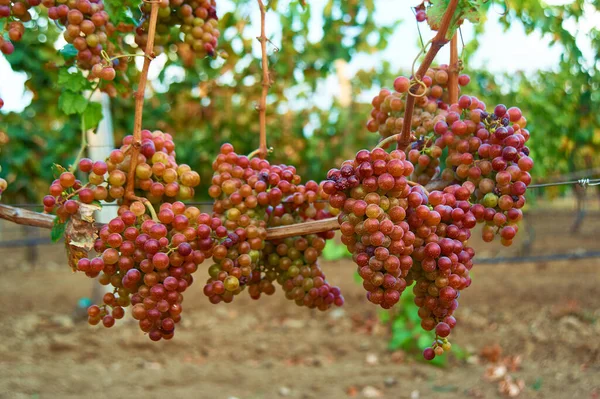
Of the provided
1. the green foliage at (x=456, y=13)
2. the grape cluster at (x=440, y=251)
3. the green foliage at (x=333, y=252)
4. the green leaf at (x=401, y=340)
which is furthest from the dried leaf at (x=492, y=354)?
the green foliage at (x=456, y=13)

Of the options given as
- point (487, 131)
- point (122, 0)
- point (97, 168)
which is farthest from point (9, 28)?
point (487, 131)

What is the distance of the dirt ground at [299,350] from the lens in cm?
336

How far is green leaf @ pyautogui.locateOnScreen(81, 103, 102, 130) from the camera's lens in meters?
1.48

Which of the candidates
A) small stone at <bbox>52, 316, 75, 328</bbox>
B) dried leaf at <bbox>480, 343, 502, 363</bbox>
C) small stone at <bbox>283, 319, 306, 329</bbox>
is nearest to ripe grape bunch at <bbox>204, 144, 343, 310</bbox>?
dried leaf at <bbox>480, 343, 502, 363</bbox>

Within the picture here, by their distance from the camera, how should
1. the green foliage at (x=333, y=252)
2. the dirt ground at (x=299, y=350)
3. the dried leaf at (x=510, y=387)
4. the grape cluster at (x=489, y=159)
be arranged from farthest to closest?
the green foliage at (x=333, y=252), the dirt ground at (x=299, y=350), the dried leaf at (x=510, y=387), the grape cluster at (x=489, y=159)

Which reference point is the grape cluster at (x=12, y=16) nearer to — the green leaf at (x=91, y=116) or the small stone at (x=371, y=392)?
the green leaf at (x=91, y=116)

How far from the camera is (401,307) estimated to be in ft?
14.2

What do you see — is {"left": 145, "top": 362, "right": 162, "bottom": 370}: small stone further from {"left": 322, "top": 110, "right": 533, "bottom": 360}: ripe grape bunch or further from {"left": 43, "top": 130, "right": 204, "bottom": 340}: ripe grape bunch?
{"left": 322, "top": 110, "right": 533, "bottom": 360}: ripe grape bunch

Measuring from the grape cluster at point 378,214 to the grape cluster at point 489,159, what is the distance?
0.19 metres

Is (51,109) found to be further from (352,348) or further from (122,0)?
(122,0)

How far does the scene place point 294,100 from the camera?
6.58 metres

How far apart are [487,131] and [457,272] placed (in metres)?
0.29

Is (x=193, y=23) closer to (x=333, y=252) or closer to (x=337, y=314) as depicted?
(x=337, y=314)

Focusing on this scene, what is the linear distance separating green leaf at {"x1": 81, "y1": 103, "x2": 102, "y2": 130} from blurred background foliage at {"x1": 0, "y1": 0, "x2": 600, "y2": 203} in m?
0.97
